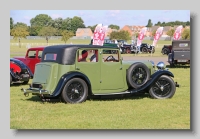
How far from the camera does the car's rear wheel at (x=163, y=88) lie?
9.77 metres

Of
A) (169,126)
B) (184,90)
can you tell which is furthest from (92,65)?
(184,90)

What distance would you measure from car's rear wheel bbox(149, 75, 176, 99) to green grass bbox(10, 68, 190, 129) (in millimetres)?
178

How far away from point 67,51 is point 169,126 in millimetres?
3165

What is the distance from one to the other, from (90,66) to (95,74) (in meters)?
0.24

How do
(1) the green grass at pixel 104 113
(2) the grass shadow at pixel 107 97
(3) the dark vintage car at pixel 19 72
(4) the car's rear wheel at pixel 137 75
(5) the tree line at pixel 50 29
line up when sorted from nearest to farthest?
(1) the green grass at pixel 104 113 → (2) the grass shadow at pixel 107 97 → (4) the car's rear wheel at pixel 137 75 → (3) the dark vintage car at pixel 19 72 → (5) the tree line at pixel 50 29

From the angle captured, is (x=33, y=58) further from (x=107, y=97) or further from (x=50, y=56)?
A: (x=107, y=97)

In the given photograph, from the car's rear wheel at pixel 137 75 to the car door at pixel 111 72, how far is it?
25 centimetres

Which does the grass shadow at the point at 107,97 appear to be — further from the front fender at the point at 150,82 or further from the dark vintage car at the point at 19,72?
the dark vintage car at the point at 19,72

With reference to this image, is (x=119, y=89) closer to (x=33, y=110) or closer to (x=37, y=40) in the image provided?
(x=33, y=110)

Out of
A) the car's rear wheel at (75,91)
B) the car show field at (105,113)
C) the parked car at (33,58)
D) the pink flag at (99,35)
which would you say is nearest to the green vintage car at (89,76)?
the car's rear wheel at (75,91)

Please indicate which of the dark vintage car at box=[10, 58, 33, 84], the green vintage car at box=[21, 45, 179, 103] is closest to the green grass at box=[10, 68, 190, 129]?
the green vintage car at box=[21, 45, 179, 103]

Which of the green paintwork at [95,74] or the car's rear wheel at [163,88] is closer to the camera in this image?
the green paintwork at [95,74]

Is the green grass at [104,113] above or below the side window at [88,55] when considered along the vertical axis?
below

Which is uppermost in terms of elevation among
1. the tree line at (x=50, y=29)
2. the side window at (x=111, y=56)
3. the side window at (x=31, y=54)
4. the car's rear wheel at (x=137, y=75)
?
the tree line at (x=50, y=29)
